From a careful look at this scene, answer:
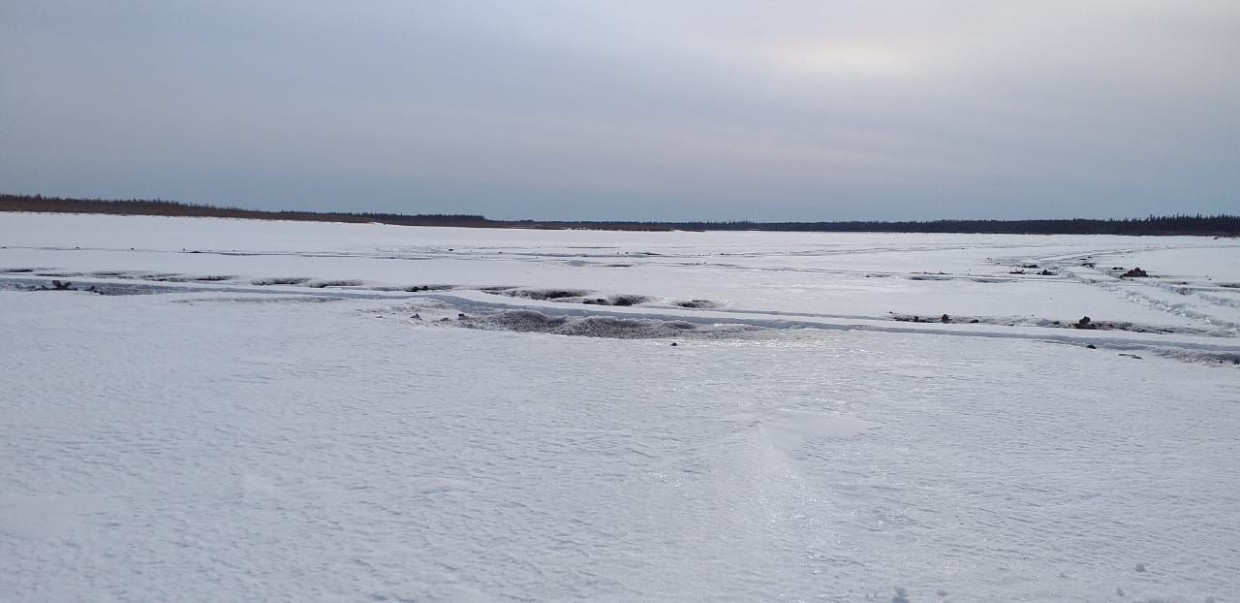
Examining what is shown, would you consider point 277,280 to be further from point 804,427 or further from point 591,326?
point 804,427

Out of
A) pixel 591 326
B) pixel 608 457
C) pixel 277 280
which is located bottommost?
pixel 608 457

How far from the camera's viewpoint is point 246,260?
14750mm

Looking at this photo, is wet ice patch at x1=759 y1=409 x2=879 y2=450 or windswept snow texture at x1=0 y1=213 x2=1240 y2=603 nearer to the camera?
windswept snow texture at x1=0 y1=213 x2=1240 y2=603

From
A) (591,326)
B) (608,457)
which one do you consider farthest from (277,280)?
(608,457)

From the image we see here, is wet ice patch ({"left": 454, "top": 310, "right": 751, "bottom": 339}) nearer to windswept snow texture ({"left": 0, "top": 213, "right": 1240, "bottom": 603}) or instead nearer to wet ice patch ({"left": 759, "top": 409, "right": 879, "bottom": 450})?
windswept snow texture ({"left": 0, "top": 213, "right": 1240, "bottom": 603})

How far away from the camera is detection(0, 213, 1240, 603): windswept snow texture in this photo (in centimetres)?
235

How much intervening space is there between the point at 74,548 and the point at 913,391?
4.13 m

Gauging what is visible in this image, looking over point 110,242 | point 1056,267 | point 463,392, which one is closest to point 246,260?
point 110,242

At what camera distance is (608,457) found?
3428mm

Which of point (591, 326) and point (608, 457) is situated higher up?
point (591, 326)

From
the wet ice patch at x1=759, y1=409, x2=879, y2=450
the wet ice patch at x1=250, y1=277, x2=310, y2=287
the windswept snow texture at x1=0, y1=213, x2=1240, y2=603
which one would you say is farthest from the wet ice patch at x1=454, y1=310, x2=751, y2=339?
the wet ice patch at x1=250, y1=277, x2=310, y2=287

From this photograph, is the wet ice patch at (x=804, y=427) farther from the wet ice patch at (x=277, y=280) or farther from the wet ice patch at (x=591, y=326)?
the wet ice patch at (x=277, y=280)

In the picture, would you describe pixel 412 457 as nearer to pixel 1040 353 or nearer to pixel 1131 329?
pixel 1040 353

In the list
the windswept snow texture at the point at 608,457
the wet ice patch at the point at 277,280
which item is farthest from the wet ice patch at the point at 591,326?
the wet ice patch at the point at 277,280
